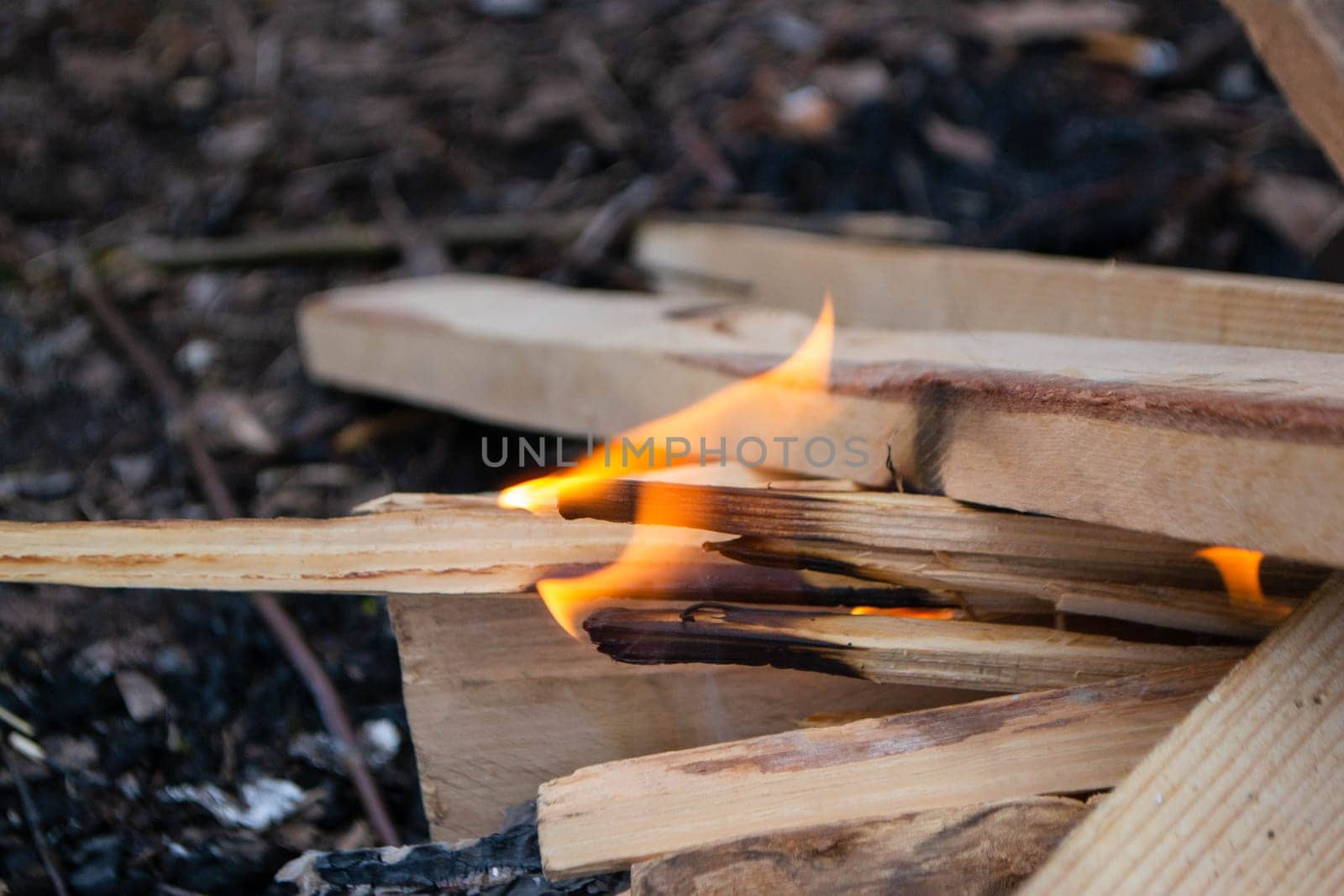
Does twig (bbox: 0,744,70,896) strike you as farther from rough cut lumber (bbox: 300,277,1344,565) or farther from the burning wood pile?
rough cut lumber (bbox: 300,277,1344,565)

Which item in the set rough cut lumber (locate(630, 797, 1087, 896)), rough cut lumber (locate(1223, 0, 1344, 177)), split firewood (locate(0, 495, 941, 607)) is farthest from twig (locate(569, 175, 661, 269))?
rough cut lumber (locate(630, 797, 1087, 896))

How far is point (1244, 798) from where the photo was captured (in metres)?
0.91

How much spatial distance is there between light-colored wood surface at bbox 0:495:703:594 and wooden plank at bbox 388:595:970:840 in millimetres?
62

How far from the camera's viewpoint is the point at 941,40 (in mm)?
3260

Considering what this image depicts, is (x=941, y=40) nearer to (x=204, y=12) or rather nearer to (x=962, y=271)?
(x=962, y=271)

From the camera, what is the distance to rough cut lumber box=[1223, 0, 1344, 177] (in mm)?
1557

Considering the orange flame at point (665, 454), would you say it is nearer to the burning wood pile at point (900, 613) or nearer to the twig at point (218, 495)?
the burning wood pile at point (900, 613)

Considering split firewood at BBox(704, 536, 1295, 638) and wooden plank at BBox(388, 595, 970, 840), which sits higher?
split firewood at BBox(704, 536, 1295, 638)

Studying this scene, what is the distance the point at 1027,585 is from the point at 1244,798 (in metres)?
0.29

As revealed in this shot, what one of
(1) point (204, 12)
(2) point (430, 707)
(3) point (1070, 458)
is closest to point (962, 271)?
(3) point (1070, 458)

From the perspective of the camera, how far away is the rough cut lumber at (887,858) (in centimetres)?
96

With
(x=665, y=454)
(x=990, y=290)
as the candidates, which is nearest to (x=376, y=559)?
(x=665, y=454)

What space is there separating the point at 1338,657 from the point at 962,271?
1.03 meters

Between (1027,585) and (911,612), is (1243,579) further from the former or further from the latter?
(911,612)
